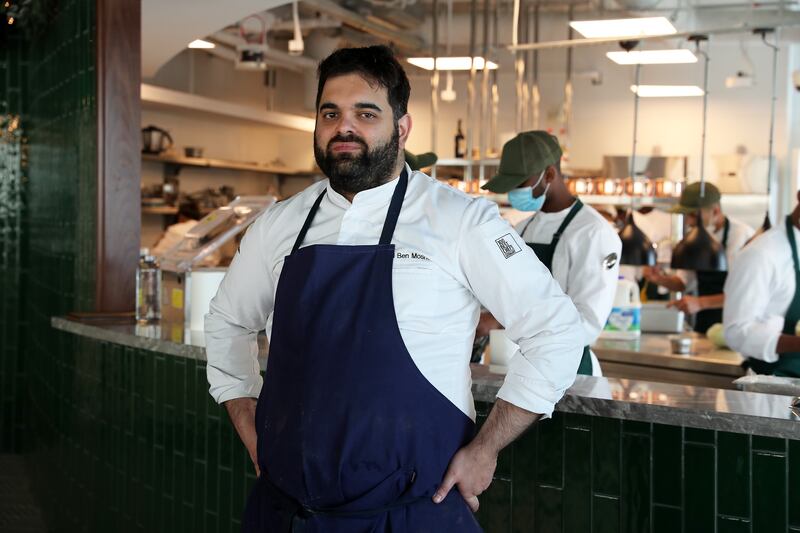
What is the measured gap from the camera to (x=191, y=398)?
136 inches

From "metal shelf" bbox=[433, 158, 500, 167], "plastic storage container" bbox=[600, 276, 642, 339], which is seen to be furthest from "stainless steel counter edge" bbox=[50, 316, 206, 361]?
"metal shelf" bbox=[433, 158, 500, 167]

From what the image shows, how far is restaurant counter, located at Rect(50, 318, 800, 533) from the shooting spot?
90.0 inches

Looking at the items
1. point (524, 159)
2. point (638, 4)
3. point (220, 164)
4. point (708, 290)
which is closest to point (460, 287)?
point (524, 159)

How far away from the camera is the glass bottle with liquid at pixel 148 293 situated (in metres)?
4.14

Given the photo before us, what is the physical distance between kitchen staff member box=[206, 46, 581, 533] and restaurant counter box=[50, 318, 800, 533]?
517 mm

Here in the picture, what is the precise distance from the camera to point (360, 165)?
2061 mm

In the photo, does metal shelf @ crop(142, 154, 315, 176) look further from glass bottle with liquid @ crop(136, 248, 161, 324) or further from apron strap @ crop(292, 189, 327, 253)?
apron strap @ crop(292, 189, 327, 253)

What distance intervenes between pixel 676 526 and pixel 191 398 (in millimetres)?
1719

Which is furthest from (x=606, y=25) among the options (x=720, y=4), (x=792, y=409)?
(x=792, y=409)

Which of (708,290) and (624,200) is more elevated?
(624,200)

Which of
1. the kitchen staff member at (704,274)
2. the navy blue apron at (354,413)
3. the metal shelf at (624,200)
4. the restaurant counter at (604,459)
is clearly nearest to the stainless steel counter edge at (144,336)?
the restaurant counter at (604,459)

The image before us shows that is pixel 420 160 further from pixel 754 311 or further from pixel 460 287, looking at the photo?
pixel 460 287

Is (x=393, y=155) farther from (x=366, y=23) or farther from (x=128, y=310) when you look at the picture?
(x=366, y=23)

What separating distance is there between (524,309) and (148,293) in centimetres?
252
